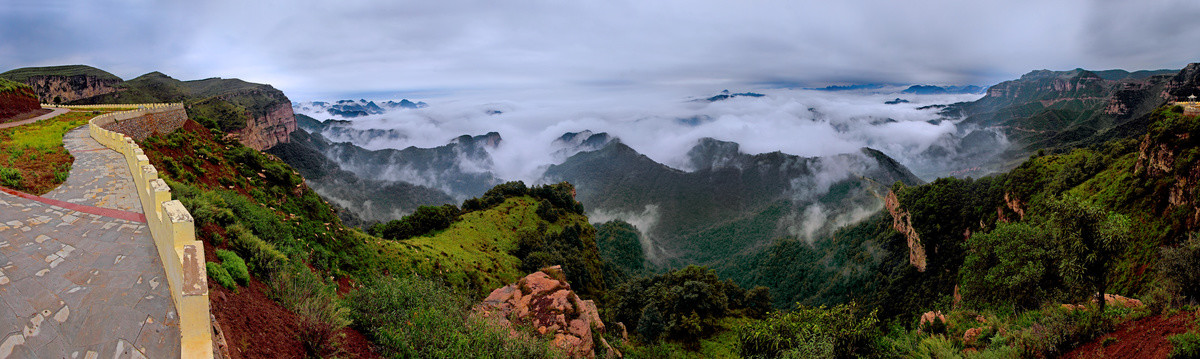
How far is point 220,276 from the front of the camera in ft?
34.0

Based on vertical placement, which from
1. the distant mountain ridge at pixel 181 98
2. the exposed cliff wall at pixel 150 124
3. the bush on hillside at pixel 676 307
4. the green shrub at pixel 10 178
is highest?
the distant mountain ridge at pixel 181 98

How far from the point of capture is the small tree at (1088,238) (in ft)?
43.9

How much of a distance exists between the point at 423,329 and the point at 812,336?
45.3 ft

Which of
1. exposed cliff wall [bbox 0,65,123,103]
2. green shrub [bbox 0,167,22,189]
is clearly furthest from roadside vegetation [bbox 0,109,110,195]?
exposed cliff wall [bbox 0,65,123,103]

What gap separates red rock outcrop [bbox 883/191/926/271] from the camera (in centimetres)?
5875

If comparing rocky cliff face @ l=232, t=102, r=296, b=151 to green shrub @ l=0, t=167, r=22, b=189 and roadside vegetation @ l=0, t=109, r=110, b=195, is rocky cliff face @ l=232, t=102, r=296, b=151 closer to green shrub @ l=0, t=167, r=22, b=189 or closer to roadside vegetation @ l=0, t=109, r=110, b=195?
roadside vegetation @ l=0, t=109, r=110, b=195

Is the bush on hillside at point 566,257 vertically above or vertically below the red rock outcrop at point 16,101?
below

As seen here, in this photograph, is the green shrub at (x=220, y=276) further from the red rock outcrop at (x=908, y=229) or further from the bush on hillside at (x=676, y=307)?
the red rock outcrop at (x=908, y=229)

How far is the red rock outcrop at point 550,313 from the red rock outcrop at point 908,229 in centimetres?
5106

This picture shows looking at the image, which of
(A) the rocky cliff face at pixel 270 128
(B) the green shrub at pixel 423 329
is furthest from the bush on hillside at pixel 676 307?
(A) the rocky cliff face at pixel 270 128

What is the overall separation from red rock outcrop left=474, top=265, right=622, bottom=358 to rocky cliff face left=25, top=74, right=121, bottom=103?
5554 inches

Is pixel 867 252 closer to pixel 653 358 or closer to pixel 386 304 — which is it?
pixel 653 358

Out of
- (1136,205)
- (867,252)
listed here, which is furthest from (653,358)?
(867,252)

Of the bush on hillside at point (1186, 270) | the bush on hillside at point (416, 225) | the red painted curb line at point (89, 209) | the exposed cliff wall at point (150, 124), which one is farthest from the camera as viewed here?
the bush on hillside at point (416, 225)
